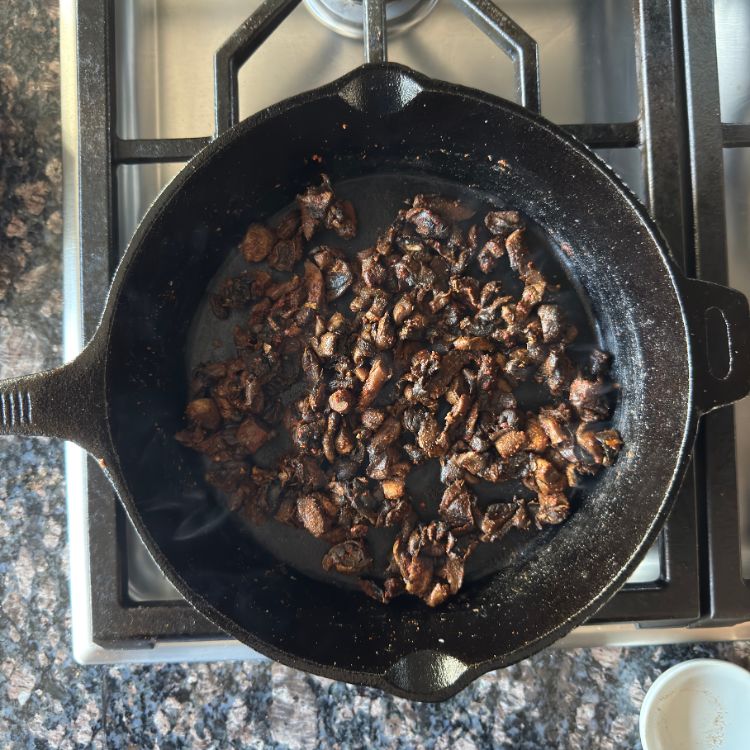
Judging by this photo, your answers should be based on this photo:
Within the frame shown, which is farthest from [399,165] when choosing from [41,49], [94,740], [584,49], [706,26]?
[94,740]

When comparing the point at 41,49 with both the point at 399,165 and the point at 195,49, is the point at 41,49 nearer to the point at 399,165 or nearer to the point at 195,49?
the point at 195,49

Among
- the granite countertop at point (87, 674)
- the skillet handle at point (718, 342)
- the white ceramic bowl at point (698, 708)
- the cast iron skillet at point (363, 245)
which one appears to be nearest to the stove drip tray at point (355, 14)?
the cast iron skillet at point (363, 245)

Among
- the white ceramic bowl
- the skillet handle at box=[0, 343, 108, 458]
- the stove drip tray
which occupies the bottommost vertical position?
the white ceramic bowl

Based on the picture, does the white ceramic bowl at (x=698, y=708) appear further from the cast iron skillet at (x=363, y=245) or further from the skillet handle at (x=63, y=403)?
the skillet handle at (x=63, y=403)

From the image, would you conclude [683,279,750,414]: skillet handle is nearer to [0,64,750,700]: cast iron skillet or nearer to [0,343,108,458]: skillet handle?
[0,64,750,700]: cast iron skillet

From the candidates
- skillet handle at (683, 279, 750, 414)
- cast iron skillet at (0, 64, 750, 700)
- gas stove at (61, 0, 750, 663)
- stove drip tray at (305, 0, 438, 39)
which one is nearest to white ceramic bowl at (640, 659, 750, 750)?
gas stove at (61, 0, 750, 663)
